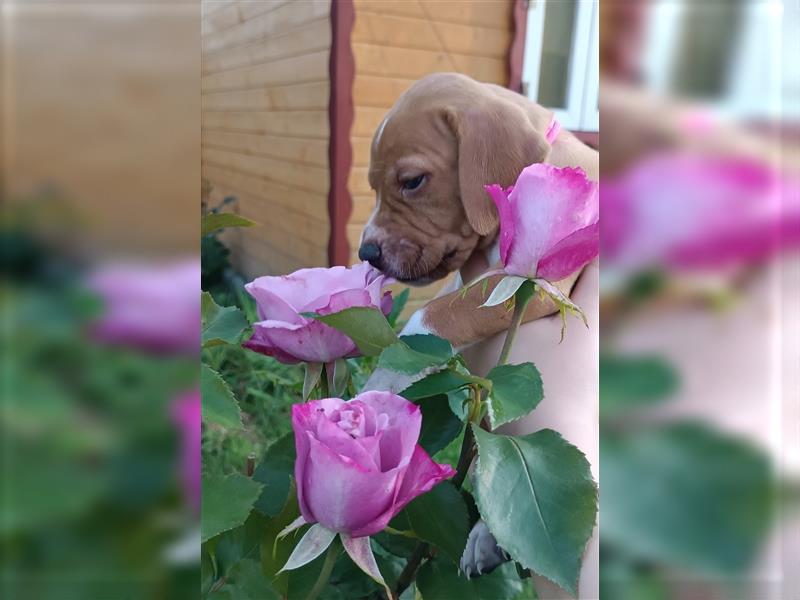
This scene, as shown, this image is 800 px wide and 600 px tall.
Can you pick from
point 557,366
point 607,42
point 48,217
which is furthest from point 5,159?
point 557,366

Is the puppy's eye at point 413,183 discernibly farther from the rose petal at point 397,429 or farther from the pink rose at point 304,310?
the rose petal at point 397,429

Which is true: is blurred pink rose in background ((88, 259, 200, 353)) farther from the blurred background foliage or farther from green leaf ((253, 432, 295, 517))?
green leaf ((253, 432, 295, 517))

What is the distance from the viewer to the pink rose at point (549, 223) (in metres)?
0.31

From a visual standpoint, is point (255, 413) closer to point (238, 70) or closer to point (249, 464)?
point (249, 464)

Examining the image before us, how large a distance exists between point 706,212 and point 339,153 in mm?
Result: 395

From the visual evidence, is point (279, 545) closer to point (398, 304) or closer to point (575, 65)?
point (398, 304)

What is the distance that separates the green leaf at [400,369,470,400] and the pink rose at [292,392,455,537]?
2cm

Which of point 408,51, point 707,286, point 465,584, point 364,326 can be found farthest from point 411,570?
point 408,51

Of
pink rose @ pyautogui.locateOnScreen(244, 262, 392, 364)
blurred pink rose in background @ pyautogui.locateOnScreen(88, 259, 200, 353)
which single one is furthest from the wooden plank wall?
blurred pink rose in background @ pyautogui.locateOnScreen(88, 259, 200, 353)

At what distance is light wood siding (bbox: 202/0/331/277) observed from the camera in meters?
0.45

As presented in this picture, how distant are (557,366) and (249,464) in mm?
198

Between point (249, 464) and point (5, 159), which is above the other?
point (5, 159)

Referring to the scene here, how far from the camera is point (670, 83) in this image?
0.64 feet

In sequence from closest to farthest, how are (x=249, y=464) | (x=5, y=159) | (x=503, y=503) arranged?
(x=5, y=159)
(x=503, y=503)
(x=249, y=464)
